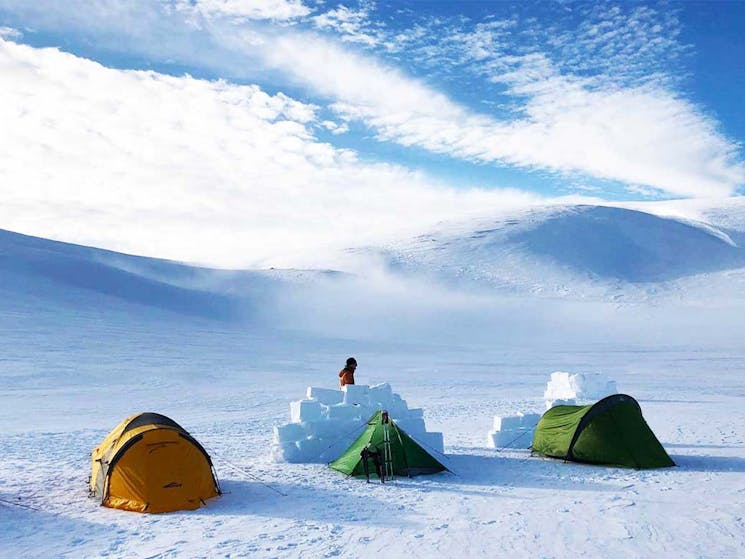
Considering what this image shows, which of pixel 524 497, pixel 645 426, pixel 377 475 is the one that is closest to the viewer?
→ pixel 524 497

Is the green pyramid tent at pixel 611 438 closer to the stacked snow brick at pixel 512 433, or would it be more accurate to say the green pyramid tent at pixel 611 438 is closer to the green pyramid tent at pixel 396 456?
the stacked snow brick at pixel 512 433

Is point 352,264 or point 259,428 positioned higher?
point 352,264

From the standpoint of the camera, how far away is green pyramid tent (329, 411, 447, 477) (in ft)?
33.6

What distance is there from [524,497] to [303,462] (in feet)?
12.8

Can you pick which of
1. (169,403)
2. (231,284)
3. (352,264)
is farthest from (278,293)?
(169,403)

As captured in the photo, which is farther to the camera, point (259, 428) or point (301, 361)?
point (301, 361)

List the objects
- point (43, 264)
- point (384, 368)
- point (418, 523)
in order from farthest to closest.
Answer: point (43, 264), point (384, 368), point (418, 523)

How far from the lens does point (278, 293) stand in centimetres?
6394

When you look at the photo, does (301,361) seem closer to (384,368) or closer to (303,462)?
(384,368)

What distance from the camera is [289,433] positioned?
37.7 ft

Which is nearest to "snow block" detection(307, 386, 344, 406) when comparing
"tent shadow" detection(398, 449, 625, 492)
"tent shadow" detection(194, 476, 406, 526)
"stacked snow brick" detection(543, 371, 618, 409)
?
"tent shadow" detection(398, 449, 625, 492)

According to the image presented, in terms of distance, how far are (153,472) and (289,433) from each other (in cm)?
325

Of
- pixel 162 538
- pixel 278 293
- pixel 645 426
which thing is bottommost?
pixel 162 538

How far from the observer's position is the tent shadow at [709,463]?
10.6 metres
